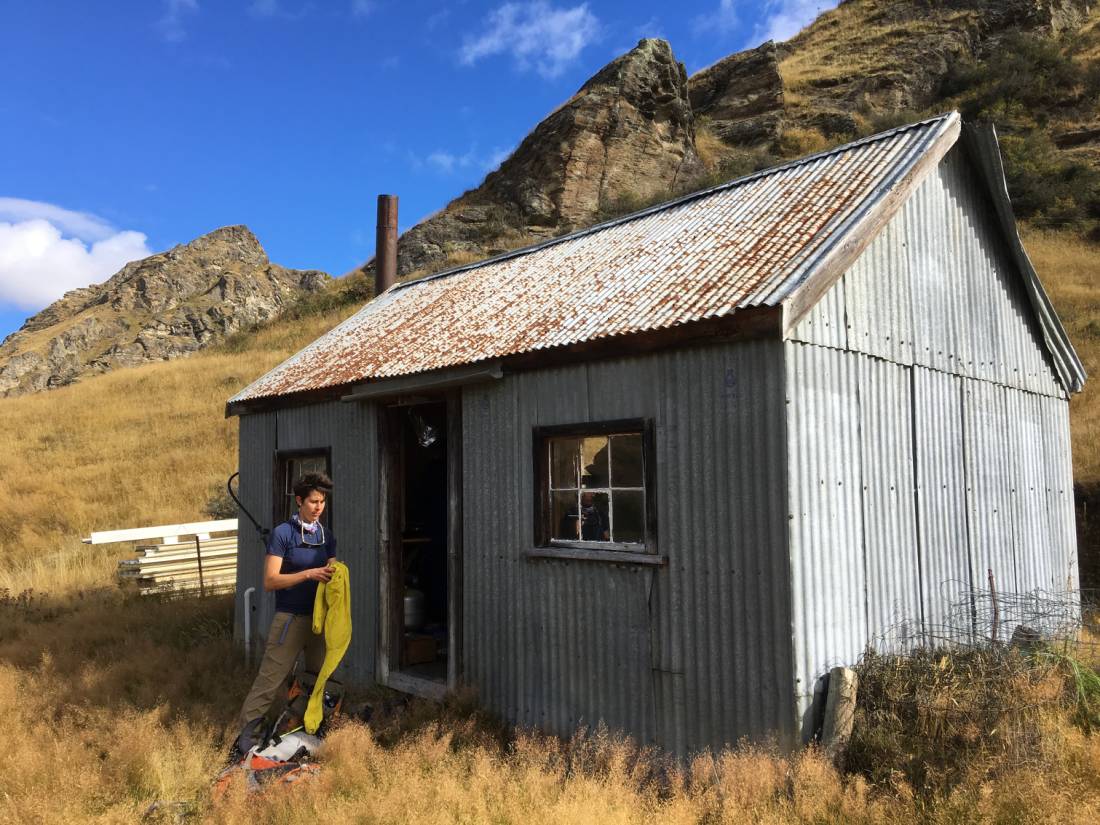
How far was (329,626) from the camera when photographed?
6047 mm

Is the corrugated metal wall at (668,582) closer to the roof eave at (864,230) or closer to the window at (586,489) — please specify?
the window at (586,489)

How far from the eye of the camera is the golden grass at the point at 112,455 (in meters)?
16.6

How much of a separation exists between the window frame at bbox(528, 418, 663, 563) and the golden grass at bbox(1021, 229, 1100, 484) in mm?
10182

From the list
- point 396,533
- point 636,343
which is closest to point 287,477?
point 396,533

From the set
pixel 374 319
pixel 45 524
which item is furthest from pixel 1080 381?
pixel 45 524

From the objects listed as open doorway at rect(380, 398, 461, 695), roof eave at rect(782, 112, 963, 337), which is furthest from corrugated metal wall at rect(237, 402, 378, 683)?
roof eave at rect(782, 112, 963, 337)

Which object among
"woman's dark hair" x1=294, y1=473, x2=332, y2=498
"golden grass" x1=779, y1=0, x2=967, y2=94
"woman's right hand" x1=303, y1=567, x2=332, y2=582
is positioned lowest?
"woman's right hand" x1=303, y1=567, x2=332, y2=582

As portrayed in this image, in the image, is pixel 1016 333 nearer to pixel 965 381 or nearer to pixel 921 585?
pixel 965 381

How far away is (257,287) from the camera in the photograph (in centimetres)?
7144

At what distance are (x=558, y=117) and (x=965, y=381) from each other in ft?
95.8

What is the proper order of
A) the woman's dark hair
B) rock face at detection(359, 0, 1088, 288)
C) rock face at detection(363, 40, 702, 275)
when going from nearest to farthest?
the woman's dark hair < rock face at detection(363, 40, 702, 275) < rock face at detection(359, 0, 1088, 288)

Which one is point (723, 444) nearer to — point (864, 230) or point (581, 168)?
point (864, 230)

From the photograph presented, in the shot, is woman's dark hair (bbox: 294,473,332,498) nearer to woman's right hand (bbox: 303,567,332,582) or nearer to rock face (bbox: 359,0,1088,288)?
woman's right hand (bbox: 303,567,332,582)

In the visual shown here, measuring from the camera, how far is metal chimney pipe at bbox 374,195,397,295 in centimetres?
1652
